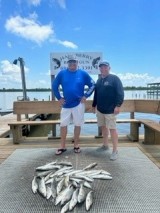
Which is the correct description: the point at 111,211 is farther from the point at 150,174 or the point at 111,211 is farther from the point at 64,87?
the point at 64,87

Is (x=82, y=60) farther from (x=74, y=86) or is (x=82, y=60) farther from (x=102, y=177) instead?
(x=102, y=177)

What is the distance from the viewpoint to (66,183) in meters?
3.21

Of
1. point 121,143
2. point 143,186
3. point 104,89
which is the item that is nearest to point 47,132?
point 121,143

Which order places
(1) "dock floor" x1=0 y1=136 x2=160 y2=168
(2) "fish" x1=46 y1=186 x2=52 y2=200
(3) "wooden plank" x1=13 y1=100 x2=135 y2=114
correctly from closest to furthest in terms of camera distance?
(2) "fish" x1=46 y1=186 x2=52 y2=200
(1) "dock floor" x1=0 y1=136 x2=160 y2=168
(3) "wooden plank" x1=13 y1=100 x2=135 y2=114

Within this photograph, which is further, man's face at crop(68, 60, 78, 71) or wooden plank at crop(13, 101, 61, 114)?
wooden plank at crop(13, 101, 61, 114)

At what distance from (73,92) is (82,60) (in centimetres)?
198

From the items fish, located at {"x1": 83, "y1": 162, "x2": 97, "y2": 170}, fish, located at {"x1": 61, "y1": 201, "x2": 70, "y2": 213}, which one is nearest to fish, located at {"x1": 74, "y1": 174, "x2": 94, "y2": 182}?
fish, located at {"x1": 83, "y1": 162, "x2": 97, "y2": 170}

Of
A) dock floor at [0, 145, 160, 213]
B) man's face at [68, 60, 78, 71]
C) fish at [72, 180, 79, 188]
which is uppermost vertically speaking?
man's face at [68, 60, 78, 71]

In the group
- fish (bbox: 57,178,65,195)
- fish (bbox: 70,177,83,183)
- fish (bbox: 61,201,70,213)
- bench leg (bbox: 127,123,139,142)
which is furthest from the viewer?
bench leg (bbox: 127,123,139,142)

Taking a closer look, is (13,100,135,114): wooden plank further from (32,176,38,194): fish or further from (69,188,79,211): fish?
(69,188,79,211): fish

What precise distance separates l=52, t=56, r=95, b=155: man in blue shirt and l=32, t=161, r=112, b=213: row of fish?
85 cm

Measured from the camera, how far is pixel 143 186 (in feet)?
10.7

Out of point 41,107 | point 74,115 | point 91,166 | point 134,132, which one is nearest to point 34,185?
point 91,166

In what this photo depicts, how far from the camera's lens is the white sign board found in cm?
634
